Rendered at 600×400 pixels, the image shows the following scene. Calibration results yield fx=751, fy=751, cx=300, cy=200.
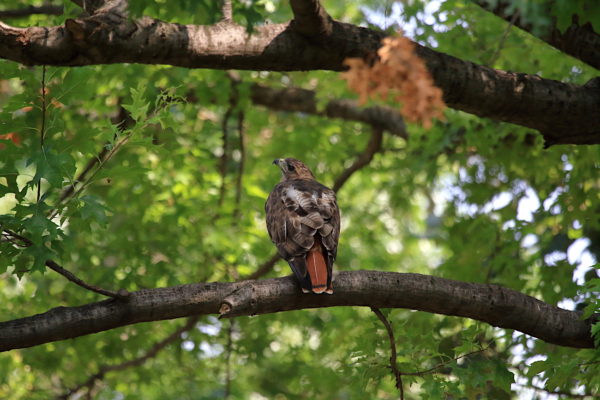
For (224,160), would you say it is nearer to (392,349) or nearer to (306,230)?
(306,230)

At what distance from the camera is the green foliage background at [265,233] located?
454 centimetres

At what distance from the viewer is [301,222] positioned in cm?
466

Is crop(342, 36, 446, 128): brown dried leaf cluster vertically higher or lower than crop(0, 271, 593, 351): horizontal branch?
higher

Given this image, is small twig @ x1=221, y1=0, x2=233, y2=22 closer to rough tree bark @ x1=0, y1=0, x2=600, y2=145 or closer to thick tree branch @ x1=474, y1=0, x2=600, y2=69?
rough tree bark @ x1=0, y1=0, x2=600, y2=145

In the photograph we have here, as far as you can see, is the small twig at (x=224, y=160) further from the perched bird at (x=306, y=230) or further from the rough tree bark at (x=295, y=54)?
the rough tree bark at (x=295, y=54)

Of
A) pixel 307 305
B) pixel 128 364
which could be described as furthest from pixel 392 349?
pixel 128 364

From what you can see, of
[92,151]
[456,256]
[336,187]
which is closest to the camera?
[92,151]

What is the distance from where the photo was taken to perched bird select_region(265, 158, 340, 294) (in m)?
4.05

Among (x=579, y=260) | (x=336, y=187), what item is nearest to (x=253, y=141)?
(x=336, y=187)

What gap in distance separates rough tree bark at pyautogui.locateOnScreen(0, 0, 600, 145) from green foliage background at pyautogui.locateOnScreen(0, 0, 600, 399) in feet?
1.27

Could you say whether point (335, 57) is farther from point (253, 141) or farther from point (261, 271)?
point (253, 141)

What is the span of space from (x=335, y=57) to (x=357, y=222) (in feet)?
21.0

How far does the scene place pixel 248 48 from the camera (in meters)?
3.83

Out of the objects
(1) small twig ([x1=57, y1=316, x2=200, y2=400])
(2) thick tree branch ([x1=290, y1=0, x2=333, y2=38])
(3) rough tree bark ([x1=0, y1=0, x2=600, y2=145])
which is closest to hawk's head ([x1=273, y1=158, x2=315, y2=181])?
(1) small twig ([x1=57, y1=316, x2=200, y2=400])
